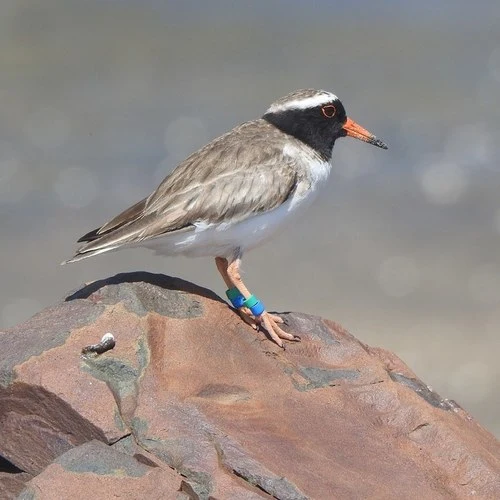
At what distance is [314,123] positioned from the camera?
41.5ft

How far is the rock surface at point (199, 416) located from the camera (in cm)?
885

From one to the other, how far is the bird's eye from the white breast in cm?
61

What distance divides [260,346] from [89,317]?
1566 mm

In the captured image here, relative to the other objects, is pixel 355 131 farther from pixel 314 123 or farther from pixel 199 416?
pixel 199 416

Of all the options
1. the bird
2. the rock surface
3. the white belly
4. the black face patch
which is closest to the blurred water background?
the black face patch

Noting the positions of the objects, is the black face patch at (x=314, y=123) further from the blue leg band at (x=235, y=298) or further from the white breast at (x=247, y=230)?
the blue leg band at (x=235, y=298)

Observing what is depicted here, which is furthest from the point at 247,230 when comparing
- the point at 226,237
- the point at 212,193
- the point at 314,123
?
the point at 314,123

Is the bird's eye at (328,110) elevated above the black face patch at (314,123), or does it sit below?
above

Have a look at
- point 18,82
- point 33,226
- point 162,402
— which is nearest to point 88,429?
point 162,402

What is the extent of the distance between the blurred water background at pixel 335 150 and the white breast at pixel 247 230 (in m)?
7.52

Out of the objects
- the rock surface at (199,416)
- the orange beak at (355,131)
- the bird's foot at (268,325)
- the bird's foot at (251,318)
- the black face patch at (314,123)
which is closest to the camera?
the rock surface at (199,416)

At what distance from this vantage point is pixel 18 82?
92.4 feet

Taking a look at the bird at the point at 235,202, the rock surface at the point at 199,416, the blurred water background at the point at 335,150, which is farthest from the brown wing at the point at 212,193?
the blurred water background at the point at 335,150

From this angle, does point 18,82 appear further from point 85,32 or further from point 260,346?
point 260,346
